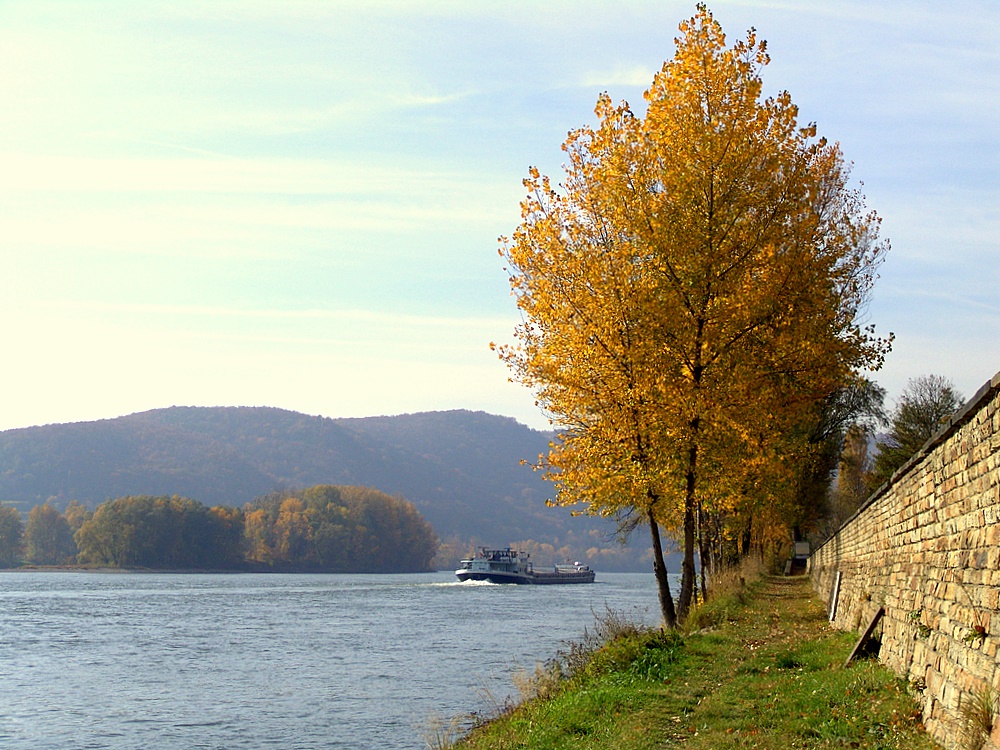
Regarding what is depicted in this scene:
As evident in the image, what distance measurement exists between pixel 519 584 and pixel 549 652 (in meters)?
81.1

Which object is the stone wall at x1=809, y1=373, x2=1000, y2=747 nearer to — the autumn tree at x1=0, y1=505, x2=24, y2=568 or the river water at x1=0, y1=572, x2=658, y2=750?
the river water at x1=0, y1=572, x2=658, y2=750

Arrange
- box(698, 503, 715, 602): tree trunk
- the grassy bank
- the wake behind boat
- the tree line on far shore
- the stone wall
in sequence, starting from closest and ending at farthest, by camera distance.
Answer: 1. the stone wall
2. the grassy bank
3. box(698, 503, 715, 602): tree trunk
4. the wake behind boat
5. the tree line on far shore

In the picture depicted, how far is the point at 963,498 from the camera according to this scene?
8922mm

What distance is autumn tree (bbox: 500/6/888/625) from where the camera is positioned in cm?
1730

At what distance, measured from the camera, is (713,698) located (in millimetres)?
12070

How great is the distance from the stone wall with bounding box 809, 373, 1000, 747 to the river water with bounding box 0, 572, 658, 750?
7.81 metres

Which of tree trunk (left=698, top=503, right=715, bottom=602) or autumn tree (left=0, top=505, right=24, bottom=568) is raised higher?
tree trunk (left=698, top=503, right=715, bottom=602)

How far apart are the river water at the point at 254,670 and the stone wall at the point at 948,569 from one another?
7.81 m

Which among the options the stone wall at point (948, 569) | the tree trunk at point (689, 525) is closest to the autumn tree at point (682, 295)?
the tree trunk at point (689, 525)

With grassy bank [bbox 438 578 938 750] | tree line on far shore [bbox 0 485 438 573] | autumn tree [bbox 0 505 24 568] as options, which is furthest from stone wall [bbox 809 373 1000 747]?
autumn tree [bbox 0 505 24 568]

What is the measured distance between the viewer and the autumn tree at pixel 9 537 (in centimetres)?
12888

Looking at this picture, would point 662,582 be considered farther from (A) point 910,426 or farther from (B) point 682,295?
(A) point 910,426

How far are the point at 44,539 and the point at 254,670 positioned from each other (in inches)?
4642

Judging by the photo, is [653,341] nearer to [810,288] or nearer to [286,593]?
[810,288]
